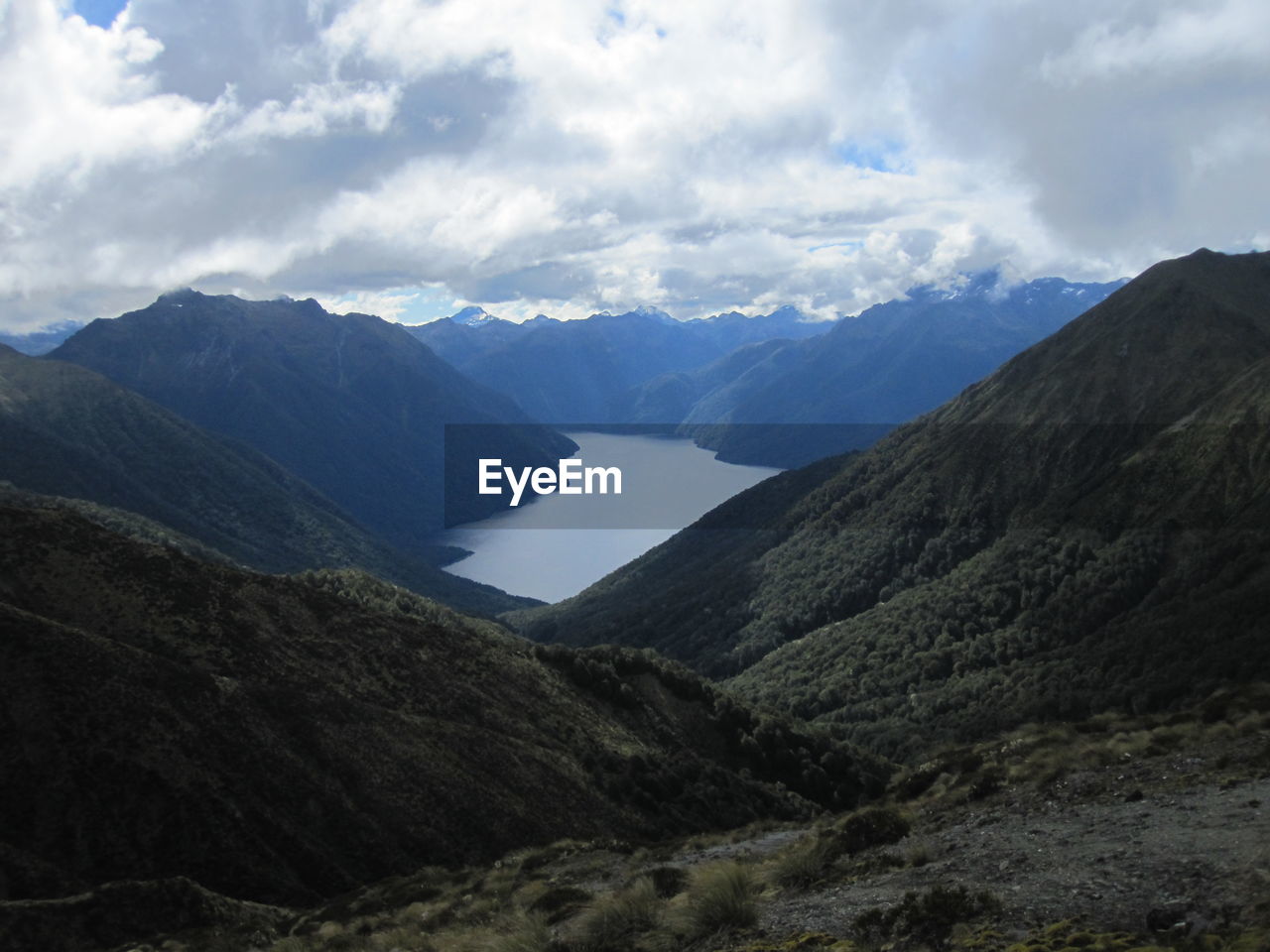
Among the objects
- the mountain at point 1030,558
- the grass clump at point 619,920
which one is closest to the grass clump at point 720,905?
the grass clump at point 619,920

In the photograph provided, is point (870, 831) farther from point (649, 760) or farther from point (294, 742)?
point (649, 760)

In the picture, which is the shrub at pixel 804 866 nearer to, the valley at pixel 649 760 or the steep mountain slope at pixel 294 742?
the valley at pixel 649 760

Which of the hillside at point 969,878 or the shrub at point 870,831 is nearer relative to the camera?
the hillside at point 969,878

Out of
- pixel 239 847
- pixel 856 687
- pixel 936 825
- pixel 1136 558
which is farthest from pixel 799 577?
pixel 936 825

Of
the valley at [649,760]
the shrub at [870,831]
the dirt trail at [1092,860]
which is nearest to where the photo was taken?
the dirt trail at [1092,860]

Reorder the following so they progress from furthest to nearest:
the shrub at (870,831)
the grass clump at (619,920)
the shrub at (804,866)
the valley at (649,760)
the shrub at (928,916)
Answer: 1. the shrub at (870,831)
2. the shrub at (804,866)
3. the grass clump at (619,920)
4. the valley at (649,760)
5. the shrub at (928,916)

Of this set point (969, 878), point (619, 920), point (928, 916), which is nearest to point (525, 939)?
point (619, 920)

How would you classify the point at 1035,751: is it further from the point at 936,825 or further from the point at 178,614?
the point at 178,614
